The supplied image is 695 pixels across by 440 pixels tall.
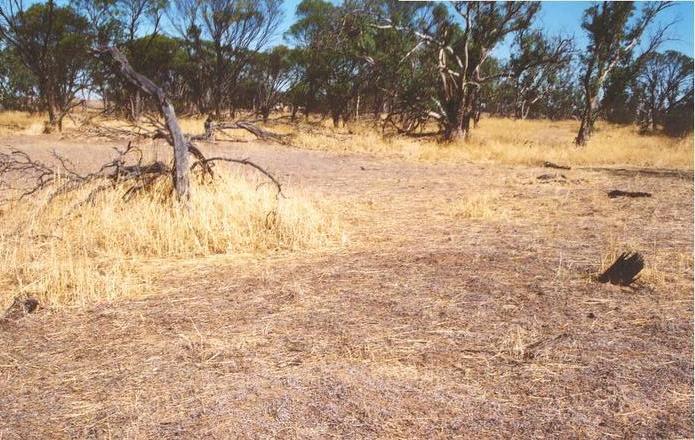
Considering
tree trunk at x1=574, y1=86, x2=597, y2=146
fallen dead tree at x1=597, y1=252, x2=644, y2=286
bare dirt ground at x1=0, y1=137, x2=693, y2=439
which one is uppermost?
tree trunk at x1=574, y1=86, x2=597, y2=146

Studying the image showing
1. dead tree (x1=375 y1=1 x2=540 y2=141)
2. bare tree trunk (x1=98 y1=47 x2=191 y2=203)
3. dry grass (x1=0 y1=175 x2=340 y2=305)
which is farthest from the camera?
dead tree (x1=375 y1=1 x2=540 y2=141)

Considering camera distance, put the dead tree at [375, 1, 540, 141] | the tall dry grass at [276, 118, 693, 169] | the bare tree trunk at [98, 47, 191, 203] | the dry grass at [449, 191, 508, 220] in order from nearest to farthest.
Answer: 1. the bare tree trunk at [98, 47, 191, 203]
2. the dry grass at [449, 191, 508, 220]
3. the tall dry grass at [276, 118, 693, 169]
4. the dead tree at [375, 1, 540, 141]

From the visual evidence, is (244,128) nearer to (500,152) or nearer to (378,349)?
(378,349)

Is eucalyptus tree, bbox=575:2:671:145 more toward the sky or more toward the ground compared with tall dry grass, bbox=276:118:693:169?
more toward the sky

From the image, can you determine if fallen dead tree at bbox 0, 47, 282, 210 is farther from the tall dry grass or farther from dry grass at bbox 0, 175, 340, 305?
the tall dry grass

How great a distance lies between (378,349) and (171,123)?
12.8ft

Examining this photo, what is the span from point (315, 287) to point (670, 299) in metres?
2.40

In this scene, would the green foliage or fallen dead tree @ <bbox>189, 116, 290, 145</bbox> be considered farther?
the green foliage

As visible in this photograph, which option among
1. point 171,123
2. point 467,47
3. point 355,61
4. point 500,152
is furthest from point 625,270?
point 355,61

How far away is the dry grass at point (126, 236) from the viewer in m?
3.90

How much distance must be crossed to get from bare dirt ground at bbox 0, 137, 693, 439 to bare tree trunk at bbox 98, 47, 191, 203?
1.46 m

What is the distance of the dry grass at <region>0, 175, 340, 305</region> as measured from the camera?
3902mm

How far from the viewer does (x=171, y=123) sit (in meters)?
5.86

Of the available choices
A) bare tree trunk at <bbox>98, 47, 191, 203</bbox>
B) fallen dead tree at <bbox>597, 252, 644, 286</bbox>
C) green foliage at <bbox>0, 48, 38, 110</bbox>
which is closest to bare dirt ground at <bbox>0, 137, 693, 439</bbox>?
fallen dead tree at <bbox>597, 252, 644, 286</bbox>
